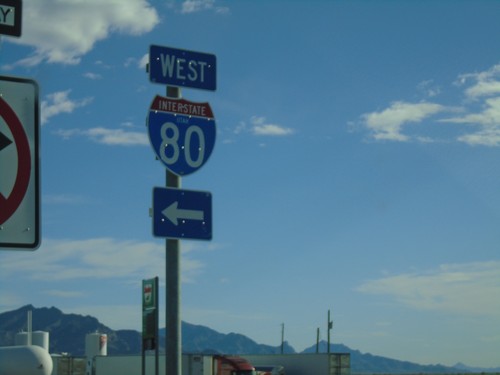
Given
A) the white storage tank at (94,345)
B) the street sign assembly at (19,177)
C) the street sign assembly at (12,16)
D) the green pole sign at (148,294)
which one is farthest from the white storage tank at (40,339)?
the street sign assembly at (12,16)

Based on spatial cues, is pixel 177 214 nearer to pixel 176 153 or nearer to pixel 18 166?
pixel 176 153

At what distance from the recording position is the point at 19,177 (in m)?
4.32

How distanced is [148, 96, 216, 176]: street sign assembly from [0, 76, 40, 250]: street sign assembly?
4460 mm

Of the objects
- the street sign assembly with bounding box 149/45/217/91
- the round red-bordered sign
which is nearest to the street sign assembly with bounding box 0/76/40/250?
the round red-bordered sign

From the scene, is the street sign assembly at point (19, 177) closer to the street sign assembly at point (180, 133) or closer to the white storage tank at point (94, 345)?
the street sign assembly at point (180, 133)

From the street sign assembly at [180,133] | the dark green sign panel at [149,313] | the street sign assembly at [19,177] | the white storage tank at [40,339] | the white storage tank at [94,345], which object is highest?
the street sign assembly at [180,133]

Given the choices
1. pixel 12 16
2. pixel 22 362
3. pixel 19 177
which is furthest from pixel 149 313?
pixel 12 16

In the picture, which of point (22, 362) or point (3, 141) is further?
point (22, 362)

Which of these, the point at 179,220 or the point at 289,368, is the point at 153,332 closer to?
the point at 179,220

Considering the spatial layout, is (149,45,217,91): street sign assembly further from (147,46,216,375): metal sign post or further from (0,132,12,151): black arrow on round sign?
(0,132,12,151): black arrow on round sign

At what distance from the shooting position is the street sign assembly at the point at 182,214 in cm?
889

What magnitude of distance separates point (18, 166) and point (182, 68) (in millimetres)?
5015

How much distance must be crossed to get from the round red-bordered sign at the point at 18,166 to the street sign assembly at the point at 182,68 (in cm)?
470

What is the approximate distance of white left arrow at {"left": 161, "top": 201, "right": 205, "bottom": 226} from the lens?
29.4 ft
